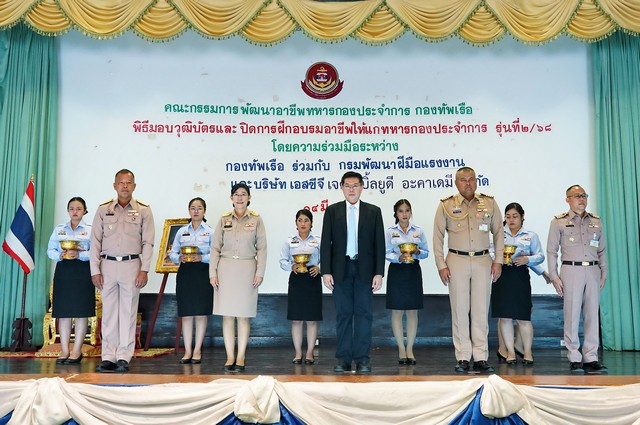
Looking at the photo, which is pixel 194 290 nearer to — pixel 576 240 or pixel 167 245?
pixel 167 245

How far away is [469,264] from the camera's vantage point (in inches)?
205

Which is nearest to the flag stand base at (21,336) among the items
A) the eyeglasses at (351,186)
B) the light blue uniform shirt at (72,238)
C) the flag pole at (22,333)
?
the flag pole at (22,333)

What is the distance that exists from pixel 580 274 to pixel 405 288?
1.42 meters

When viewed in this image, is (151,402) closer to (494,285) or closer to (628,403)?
(628,403)

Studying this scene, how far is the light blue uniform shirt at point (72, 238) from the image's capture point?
19.3 feet

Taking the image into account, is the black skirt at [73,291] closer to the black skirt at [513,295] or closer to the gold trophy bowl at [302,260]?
the gold trophy bowl at [302,260]

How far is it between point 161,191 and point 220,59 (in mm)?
1545

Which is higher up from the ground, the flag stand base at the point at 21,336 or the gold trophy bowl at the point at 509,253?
the gold trophy bowl at the point at 509,253

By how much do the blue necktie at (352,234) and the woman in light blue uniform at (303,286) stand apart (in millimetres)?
868

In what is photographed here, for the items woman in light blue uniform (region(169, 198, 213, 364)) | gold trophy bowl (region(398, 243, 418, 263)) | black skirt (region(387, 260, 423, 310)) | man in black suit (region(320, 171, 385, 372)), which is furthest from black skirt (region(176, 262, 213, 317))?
gold trophy bowl (region(398, 243, 418, 263))

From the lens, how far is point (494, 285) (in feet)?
19.9

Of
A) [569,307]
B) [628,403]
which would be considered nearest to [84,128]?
[569,307]

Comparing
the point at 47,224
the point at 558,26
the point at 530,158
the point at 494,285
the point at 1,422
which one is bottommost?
the point at 1,422

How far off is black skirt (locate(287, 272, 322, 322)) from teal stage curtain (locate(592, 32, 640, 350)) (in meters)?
3.07
